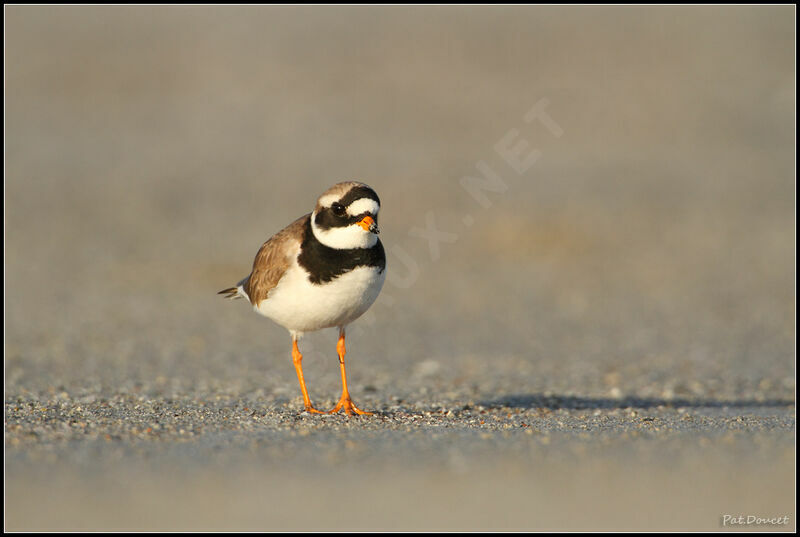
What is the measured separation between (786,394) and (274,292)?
16.7 ft

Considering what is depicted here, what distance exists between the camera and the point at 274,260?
666 centimetres

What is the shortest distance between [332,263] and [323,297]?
236mm

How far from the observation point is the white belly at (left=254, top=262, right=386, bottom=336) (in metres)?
6.21

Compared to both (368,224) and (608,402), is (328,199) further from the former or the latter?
(608,402)

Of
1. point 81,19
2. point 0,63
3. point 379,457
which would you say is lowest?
point 379,457

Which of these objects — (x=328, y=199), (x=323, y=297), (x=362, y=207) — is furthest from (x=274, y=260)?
(x=362, y=207)

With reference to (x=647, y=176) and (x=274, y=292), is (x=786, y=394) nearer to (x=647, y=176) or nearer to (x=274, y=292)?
(x=274, y=292)

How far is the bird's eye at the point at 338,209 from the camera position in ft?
20.2

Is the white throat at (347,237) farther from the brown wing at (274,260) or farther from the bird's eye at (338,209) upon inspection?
the brown wing at (274,260)

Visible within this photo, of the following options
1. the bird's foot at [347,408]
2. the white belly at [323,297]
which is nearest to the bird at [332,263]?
the white belly at [323,297]

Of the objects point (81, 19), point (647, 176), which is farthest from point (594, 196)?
point (81, 19)

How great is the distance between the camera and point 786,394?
350 inches

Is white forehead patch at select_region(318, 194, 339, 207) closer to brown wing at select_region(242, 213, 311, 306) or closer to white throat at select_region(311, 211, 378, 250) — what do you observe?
white throat at select_region(311, 211, 378, 250)

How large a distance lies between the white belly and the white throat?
0.16 m
